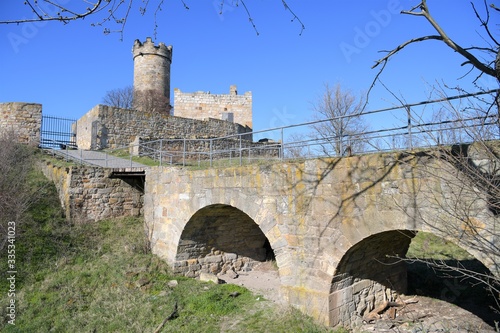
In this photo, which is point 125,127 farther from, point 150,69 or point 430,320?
point 430,320

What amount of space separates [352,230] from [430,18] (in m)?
3.77

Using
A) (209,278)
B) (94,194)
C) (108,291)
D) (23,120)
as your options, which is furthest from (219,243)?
(23,120)

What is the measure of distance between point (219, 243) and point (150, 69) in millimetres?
17937

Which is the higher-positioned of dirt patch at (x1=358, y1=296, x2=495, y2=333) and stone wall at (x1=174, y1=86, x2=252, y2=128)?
stone wall at (x1=174, y1=86, x2=252, y2=128)

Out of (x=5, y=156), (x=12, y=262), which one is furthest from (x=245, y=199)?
(x=5, y=156)

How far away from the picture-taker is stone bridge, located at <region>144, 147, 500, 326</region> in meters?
4.91

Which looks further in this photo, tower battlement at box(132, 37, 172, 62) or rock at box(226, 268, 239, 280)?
tower battlement at box(132, 37, 172, 62)

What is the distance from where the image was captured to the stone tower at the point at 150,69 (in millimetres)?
25219

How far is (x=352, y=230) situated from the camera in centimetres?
608

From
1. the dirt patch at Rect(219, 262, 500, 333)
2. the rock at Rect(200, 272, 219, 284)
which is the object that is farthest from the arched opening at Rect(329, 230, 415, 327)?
the rock at Rect(200, 272, 219, 284)

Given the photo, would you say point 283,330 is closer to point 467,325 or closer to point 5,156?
point 467,325

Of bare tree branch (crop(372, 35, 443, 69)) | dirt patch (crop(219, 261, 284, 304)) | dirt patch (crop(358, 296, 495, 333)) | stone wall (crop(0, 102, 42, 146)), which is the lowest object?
dirt patch (crop(358, 296, 495, 333))

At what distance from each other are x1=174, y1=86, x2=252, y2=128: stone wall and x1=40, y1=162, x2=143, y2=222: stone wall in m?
16.5

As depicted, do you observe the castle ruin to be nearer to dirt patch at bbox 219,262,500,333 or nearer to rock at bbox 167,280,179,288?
rock at bbox 167,280,179,288
